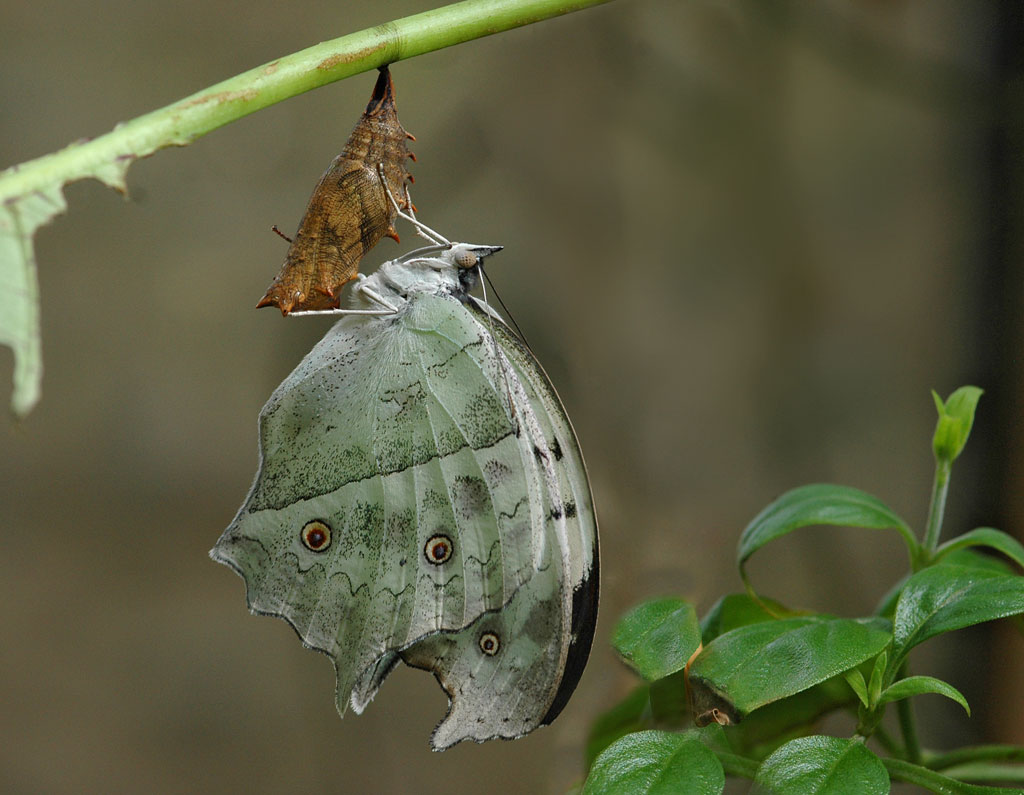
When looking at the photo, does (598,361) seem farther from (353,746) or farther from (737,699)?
(737,699)

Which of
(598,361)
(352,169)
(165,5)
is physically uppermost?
(165,5)

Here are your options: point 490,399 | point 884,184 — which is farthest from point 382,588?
point 884,184

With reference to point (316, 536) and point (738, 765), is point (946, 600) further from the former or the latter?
point (316, 536)

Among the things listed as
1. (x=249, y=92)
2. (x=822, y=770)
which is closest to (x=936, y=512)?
(x=822, y=770)

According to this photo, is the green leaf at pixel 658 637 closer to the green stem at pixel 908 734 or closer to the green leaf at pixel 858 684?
the green leaf at pixel 858 684

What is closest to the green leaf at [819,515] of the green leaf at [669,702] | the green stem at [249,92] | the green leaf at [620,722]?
the green leaf at [669,702]

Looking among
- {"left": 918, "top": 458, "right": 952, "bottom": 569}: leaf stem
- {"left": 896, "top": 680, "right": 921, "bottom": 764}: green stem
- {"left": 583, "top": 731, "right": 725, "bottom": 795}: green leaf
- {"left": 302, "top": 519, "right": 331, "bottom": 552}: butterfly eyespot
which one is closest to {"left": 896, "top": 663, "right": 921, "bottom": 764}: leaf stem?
{"left": 896, "top": 680, "right": 921, "bottom": 764}: green stem
